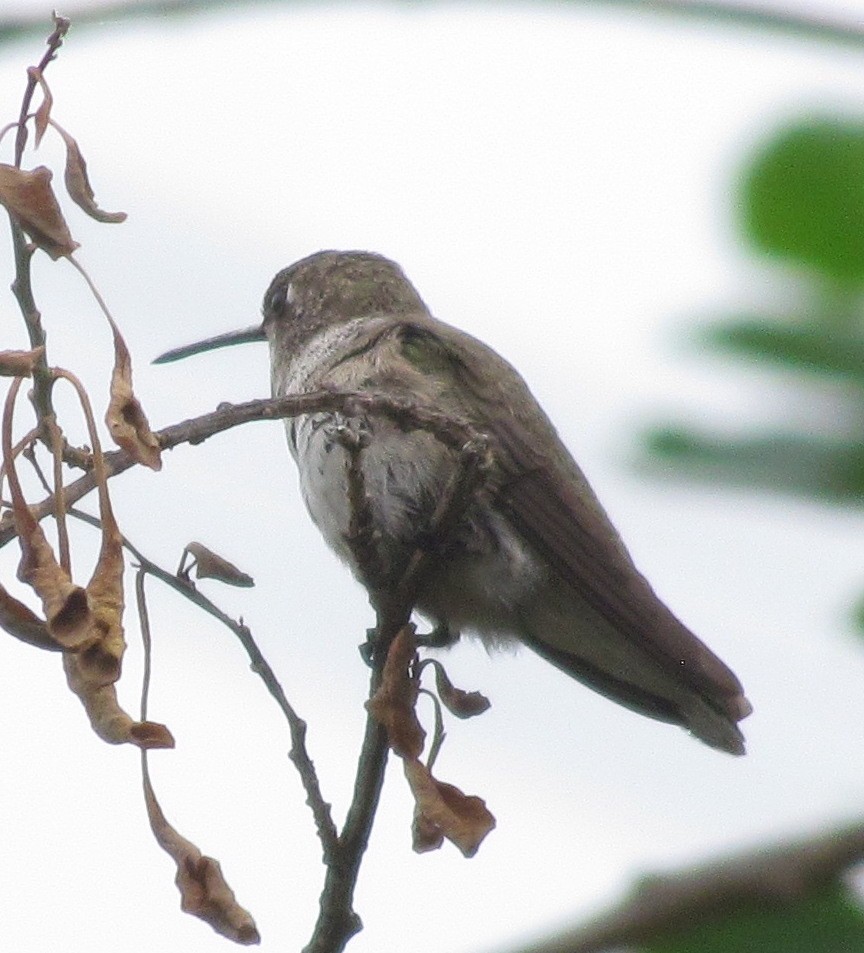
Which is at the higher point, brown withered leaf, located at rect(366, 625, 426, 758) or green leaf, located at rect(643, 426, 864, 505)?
brown withered leaf, located at rect(366, 625, 426, 758)

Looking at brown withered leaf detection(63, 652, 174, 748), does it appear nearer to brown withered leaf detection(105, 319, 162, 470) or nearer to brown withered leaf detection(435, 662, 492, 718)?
brown withered leaf detection(105, 319, 162, 470)

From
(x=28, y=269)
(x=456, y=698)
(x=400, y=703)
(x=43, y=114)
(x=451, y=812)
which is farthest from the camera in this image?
(x=456, y=698)

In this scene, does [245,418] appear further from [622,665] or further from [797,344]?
[622,665]

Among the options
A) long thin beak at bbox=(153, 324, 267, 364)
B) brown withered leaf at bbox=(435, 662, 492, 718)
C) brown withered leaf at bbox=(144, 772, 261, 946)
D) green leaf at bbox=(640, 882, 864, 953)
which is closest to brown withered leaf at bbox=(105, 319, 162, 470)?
brown withered leaf at bbox=(144, 772, 261, 946)

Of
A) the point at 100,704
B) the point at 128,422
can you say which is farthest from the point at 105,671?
the point at 128,422

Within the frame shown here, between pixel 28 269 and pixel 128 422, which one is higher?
pixel 28 269

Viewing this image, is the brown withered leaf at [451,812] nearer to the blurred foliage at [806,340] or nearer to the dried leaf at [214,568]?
the dried leaf at [214,568]

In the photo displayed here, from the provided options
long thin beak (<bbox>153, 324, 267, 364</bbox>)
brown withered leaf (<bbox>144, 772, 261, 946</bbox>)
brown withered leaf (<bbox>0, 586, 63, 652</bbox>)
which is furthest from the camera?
long thin beak (<bbox>153, 324, 267, 364</bbox>)
